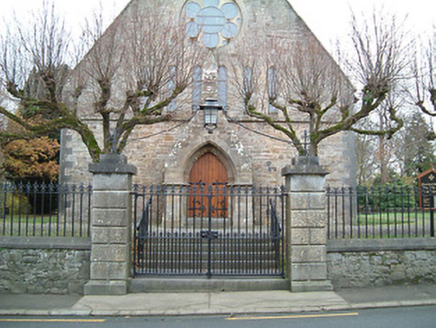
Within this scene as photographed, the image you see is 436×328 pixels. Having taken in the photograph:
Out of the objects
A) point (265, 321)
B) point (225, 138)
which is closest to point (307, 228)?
point (265, 321)

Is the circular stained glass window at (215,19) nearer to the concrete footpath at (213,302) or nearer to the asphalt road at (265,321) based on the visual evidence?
the concrete footpath at (213,302)

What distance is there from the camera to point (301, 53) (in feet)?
43.0

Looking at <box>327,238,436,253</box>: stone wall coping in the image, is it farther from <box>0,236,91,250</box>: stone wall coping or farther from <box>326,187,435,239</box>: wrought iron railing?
<box>0,236,91,250</box>: stone wall coping

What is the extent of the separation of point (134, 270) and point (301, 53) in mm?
8668

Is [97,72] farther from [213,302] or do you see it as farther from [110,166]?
[213,302]

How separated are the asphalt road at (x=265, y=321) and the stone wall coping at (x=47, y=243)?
1705 millimetres

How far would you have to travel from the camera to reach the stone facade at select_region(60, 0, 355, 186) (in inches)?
567

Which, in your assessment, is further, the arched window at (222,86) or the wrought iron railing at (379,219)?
the arched window at (222,86)

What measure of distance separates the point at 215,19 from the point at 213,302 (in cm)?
1275

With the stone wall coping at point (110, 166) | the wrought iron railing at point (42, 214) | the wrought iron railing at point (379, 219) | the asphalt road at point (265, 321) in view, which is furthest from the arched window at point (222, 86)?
the asphalt road at point (265, 321)

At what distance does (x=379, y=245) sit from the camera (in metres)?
8.38

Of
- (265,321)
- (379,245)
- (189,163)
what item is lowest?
(265,321)

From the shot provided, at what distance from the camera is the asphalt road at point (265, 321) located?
620 cm

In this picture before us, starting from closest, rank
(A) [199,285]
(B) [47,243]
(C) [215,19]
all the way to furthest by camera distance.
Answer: (A) [199,285], (B) [47,243], (C) [215,19]
